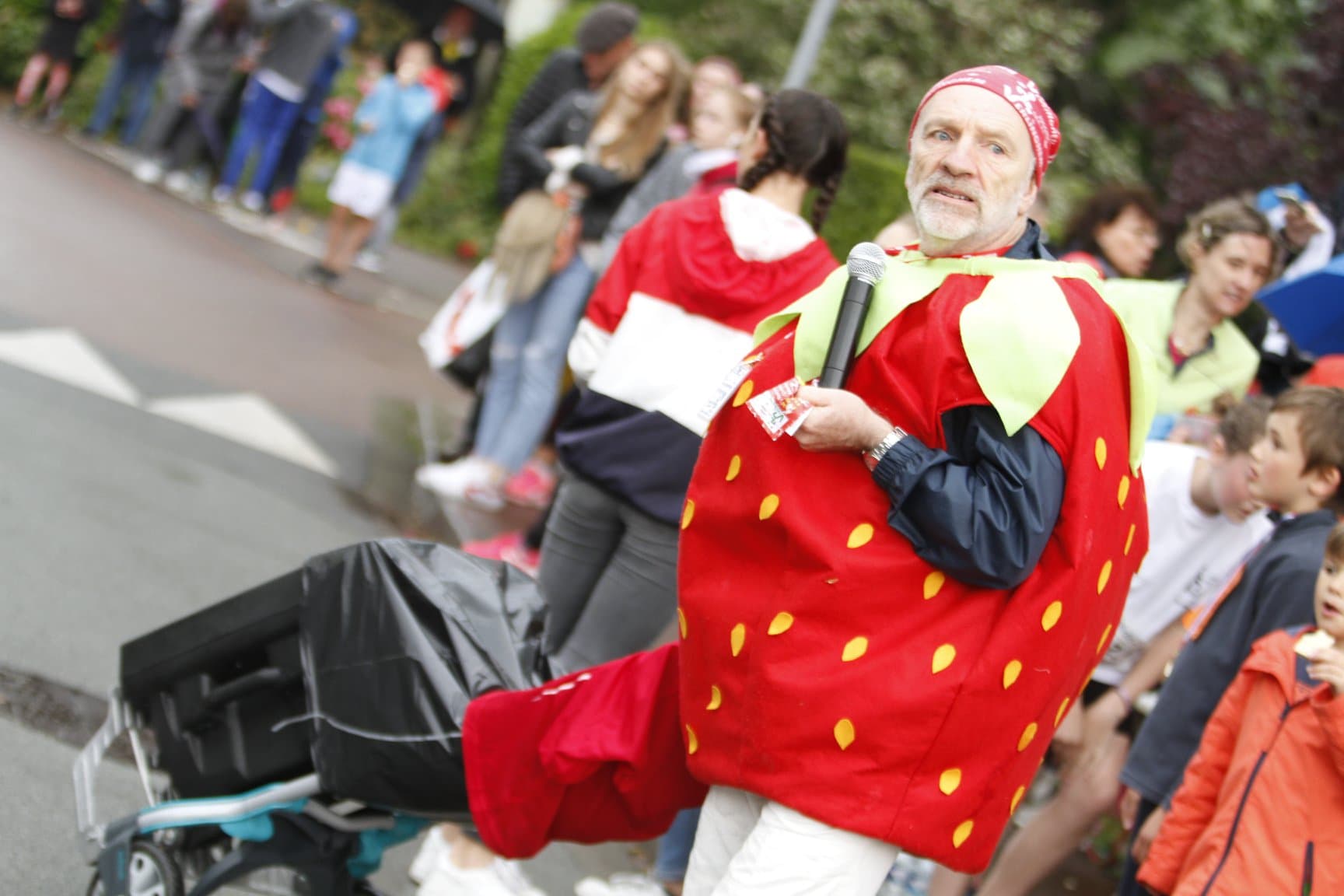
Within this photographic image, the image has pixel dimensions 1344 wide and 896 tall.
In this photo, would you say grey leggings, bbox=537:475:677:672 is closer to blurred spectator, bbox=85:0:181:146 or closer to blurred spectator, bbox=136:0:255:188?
blurred spectator, bbox=136:0:255:188

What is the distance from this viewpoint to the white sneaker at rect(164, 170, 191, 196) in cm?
1320

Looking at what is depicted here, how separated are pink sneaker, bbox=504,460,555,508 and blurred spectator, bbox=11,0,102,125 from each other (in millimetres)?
8016

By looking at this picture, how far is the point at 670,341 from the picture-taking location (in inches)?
169

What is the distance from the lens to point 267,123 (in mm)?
13305

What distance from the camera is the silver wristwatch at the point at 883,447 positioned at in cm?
256

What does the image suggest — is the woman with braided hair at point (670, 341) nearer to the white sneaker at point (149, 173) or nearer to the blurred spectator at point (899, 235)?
the blurred spectator at point (899, 235)

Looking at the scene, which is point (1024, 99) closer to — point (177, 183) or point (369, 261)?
point (369, 261)

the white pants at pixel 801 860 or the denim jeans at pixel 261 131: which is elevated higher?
the white pants at pixel 801 860

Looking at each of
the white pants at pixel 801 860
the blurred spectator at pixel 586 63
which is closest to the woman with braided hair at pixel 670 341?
the white pants at pixel 801 860

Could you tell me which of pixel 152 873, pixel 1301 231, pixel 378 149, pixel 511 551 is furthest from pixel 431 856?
pixel 378 149

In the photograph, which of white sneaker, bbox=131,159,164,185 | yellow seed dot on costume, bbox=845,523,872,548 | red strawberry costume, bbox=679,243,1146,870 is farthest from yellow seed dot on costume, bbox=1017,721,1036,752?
white sneaker, bbox=131,159,164,185

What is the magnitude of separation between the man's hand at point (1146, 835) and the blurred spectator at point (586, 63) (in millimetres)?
4985

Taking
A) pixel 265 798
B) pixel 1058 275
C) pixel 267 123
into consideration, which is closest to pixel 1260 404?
pixel 1058 275

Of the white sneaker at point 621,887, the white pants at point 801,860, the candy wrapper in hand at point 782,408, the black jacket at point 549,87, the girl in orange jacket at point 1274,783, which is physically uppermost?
the black jacket at point 549,87
